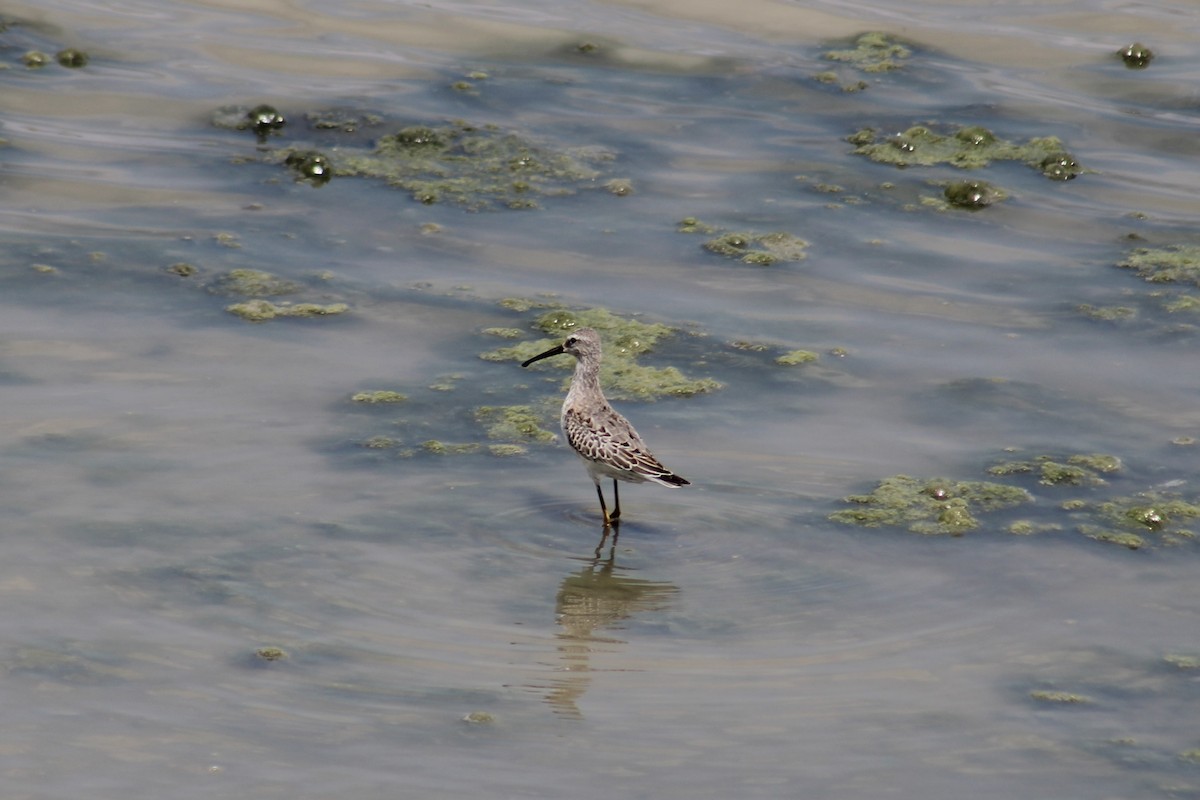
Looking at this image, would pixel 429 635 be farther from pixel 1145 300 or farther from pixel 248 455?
pixel 1145 300

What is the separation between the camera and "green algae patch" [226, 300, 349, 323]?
32.4 feet

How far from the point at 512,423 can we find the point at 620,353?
1.18m

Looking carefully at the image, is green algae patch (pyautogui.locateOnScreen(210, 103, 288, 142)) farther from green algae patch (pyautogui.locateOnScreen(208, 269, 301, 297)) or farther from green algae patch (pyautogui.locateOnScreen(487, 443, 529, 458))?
green algae patch (pyautogui.locateOnScreen(487, 443, 529, 458))

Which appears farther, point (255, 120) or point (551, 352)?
point (255, 120)

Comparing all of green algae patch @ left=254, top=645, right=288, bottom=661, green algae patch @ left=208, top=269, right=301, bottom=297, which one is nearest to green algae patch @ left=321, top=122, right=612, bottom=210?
green algae patch @ left=208, top=269, right=301, bottom=297

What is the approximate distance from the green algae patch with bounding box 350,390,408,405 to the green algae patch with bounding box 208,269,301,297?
1514mm

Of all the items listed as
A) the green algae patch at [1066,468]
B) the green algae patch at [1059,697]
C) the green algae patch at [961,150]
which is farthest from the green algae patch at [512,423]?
the green algae patch at [961,150]

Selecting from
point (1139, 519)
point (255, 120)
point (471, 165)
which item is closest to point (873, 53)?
point (471, 165)

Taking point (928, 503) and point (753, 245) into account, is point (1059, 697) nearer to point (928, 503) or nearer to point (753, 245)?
Answer: point (928, 503)

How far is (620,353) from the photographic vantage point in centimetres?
982

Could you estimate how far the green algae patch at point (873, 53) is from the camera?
47.2 ft

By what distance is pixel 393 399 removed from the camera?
8977 mm

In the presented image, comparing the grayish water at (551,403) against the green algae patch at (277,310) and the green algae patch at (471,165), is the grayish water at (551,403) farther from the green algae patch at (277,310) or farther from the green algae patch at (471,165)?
the green algae patch at (471,165)

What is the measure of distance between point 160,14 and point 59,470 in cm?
821
